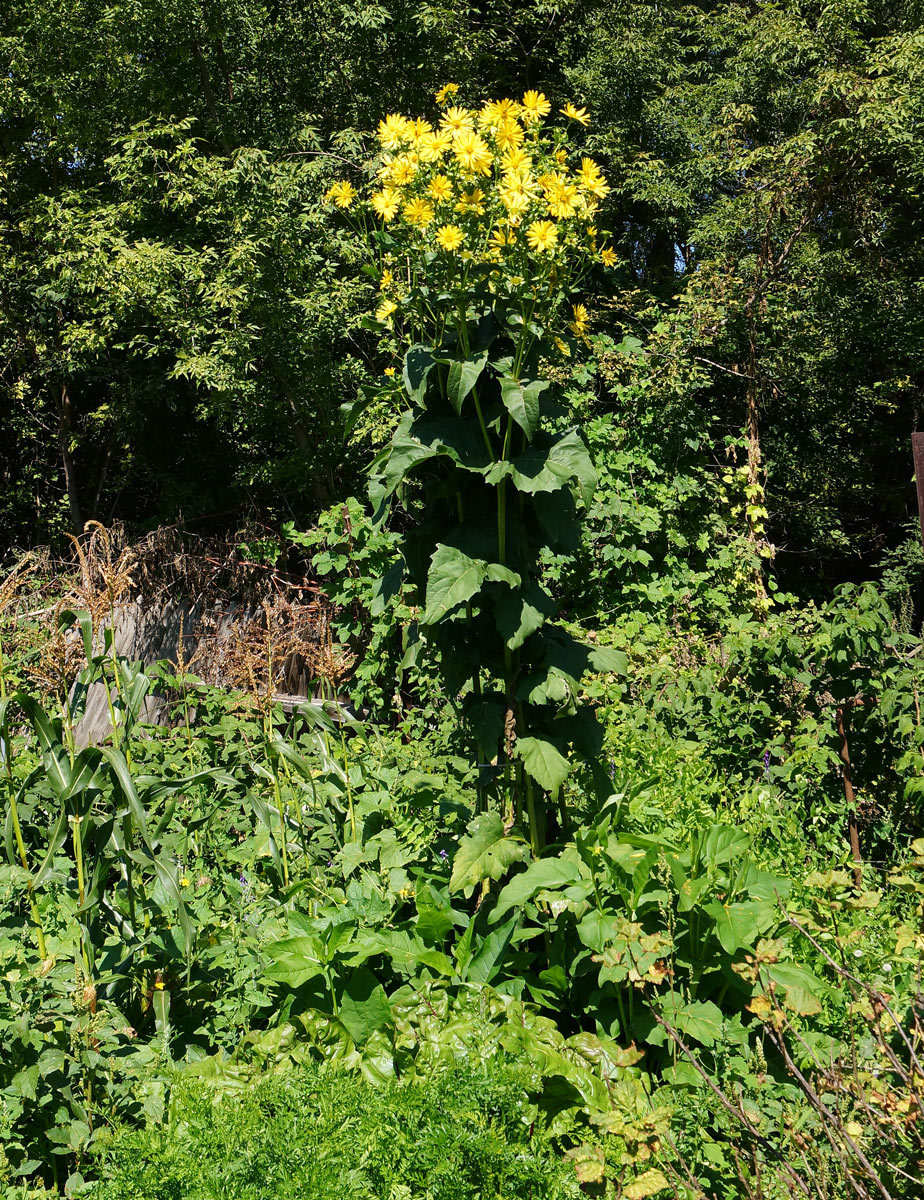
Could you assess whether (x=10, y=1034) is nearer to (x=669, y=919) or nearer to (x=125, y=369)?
(x=669, y=919)

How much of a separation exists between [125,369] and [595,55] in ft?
17.9

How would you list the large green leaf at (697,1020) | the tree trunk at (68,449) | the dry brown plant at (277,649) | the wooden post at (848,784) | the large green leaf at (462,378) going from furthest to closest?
the tree trunk at (68,449) < the wooden post at (848,784) < the dry brown plant at (277,649) < the large green leaf at (462,378) < the large green leaf at (697,1020)

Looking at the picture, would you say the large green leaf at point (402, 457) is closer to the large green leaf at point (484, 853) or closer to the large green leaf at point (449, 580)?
the large green leaf at point (449, 580)

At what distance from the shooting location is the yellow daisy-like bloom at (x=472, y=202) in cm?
254

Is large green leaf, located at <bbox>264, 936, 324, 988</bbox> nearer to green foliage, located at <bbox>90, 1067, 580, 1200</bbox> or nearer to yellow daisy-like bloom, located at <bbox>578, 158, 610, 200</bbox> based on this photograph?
green foliage, located at <bbox>90, 1067, 580, 1200</bbox>

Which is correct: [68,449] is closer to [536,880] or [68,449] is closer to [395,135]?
[395,135]

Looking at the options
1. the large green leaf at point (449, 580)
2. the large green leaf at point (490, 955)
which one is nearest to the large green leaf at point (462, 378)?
the large green leaf at point (449, 580)

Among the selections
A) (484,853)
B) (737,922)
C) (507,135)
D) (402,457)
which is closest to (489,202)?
(507,135)

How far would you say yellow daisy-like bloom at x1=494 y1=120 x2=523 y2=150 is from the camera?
2.53m

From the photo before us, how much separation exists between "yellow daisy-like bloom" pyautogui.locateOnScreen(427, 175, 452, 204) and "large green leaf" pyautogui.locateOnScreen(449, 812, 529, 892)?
168 cm

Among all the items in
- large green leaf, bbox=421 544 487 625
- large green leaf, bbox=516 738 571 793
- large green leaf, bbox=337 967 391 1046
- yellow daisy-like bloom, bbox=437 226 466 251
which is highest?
yellow daisy-like bloom, bbox=437 226 466 251

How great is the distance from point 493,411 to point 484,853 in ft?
4.01

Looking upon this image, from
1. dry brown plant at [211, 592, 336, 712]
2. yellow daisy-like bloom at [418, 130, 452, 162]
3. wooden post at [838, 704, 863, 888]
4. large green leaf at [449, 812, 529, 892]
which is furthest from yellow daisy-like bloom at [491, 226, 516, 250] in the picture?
wooden post at [838, 704, 863, 888]

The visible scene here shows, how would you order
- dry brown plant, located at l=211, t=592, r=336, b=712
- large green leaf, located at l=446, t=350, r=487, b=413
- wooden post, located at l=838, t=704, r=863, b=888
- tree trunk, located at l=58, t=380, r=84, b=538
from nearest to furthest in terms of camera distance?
1. large green leaf, located at l=446, t=350, r=487, b=413
2. dry brown plant, located at l=211, t=592, r=336, b=712
3. wooden post, located at l=838, t=704, r=863, b=888
4. tree trunk, located at l=58, t=380, r=84, b=538
